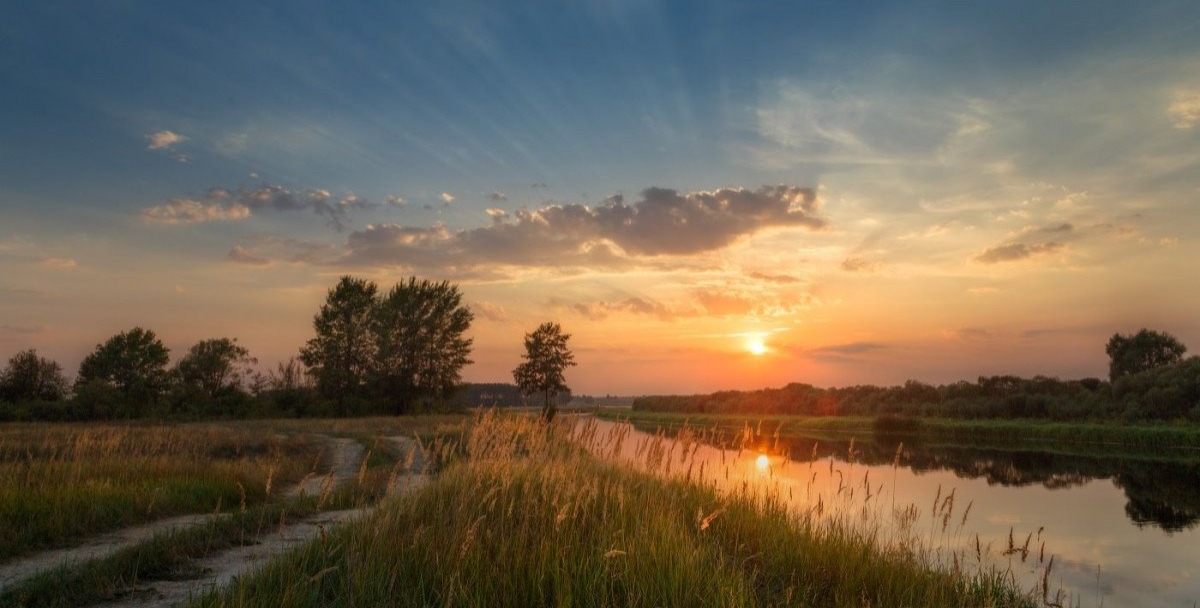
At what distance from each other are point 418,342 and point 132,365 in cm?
2837

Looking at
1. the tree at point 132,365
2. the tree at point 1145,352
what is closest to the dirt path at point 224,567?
the tree at point 132,365

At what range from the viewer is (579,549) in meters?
6.17

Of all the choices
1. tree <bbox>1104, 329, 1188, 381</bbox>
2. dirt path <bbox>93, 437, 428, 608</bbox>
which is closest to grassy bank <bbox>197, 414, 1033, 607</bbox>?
dirt path <bbox>93, 437, 428, 608</bbox>

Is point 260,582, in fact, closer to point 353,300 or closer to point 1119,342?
point 353,300

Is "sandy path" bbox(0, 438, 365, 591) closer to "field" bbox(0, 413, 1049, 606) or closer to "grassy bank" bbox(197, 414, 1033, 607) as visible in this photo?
"field" bbox(0, 413, 1049, 606)

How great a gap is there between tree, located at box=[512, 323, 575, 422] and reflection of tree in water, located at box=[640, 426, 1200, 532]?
130 feet

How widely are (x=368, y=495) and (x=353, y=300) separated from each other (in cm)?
5141

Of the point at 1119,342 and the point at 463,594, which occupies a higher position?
the point at 1119,342

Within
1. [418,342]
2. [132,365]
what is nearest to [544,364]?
[418,342]

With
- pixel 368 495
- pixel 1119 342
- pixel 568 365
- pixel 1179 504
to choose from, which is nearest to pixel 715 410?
pixel 568 365

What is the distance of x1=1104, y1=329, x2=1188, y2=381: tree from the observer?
195 feet

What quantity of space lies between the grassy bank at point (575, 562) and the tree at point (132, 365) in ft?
219

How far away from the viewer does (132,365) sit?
6312 centimetres

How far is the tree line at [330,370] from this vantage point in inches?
2307
